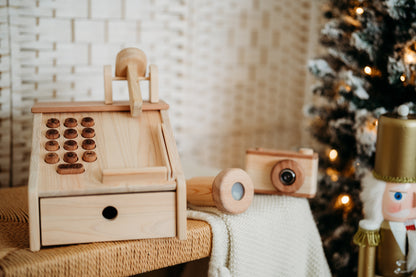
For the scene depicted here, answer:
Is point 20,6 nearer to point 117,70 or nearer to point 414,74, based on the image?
point 117,70

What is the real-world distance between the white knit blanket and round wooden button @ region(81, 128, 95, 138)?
Answer: 0.32m

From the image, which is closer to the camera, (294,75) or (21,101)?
(21,101)

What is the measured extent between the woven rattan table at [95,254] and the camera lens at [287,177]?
283 mm

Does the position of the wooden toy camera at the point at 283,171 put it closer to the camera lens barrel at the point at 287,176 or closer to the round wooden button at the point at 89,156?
the camera lens barrel at the point at 287,176

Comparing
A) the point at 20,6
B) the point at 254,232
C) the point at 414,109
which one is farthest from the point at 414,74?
the point at 20,6

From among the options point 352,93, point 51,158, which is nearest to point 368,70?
point 352,93

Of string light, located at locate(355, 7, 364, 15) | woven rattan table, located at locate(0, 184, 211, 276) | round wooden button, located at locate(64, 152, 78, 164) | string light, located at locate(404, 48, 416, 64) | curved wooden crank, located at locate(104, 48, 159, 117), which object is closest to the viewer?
woven rattan table, located at locate(0, 184, 211, 276)

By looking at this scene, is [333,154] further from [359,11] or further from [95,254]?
[95,254]

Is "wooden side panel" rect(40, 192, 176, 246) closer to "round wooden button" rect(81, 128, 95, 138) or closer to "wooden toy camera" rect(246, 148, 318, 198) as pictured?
"round wooden button" rect(81, 128, 95, 138)

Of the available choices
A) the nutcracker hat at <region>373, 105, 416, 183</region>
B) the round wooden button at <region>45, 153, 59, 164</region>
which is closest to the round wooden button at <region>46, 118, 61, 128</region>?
the round wooden button at <region>45, 153, 59, 164</region>

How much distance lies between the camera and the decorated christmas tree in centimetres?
134

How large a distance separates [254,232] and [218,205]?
12 cm

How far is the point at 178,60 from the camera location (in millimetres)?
1728

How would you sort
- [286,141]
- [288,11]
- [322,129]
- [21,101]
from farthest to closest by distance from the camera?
[286,141] → [288,11] → [322,129] → [21,101]
